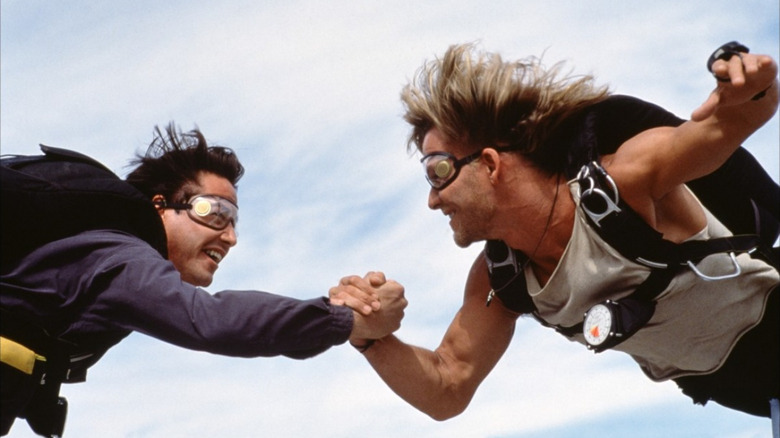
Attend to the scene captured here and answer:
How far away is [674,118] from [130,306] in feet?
10.4

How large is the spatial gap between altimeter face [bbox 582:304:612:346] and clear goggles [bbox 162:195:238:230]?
8.36ft

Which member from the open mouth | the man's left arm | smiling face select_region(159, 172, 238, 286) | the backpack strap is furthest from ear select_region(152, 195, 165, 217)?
the man's left arm

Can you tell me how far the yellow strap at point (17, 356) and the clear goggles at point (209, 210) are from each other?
2215 mm

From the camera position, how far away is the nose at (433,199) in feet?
20.5

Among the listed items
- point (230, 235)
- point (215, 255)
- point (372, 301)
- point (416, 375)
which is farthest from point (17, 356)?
point (416, 375)

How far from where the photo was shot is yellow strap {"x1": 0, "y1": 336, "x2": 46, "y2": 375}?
4.08 m

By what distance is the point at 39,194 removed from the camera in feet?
13.9

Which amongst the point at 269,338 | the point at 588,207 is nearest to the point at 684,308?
the point at 588,207

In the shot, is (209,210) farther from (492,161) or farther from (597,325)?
(597,325)

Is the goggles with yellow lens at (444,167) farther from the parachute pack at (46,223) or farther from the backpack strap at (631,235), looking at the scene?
the parachute pack at (46,223)

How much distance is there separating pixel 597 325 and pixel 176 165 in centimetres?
317

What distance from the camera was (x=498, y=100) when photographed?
606cm

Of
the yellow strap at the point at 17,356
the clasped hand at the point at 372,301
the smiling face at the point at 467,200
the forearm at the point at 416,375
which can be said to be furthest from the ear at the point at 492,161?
the yellow strap at the point at 17,356

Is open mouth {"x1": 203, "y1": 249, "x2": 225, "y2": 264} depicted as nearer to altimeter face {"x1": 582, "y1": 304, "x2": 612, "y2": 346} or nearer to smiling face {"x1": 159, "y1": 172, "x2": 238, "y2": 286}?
smiling face {"x1": 159, "y1": 172, "x2": 238, "y2": 286}
